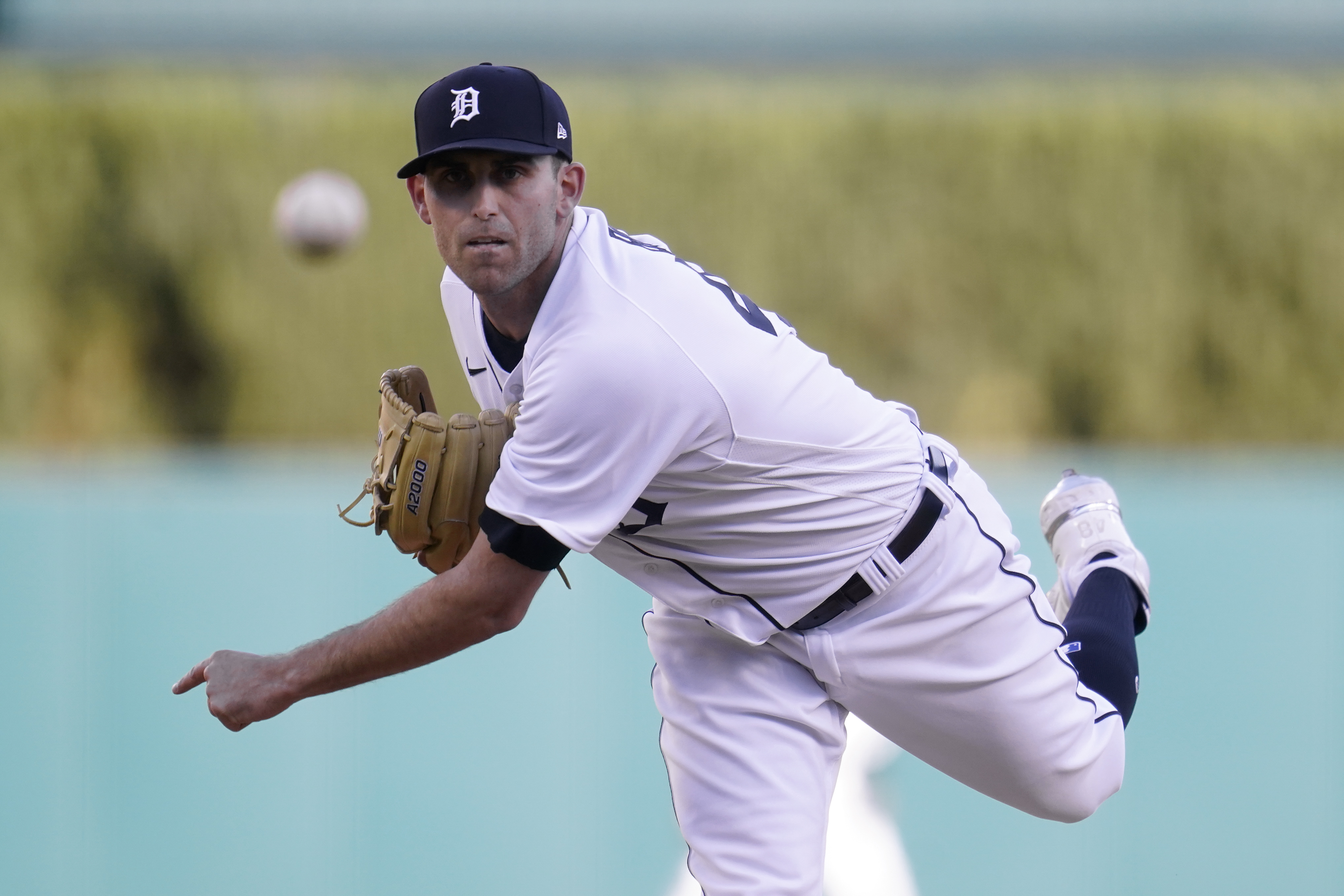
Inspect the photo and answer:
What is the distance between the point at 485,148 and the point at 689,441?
53cm

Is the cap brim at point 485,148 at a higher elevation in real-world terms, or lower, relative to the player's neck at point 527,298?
higher

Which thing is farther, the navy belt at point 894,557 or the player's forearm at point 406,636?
the navy belt at point 894,557

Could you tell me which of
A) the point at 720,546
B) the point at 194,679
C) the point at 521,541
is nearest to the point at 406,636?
the point at 521,541

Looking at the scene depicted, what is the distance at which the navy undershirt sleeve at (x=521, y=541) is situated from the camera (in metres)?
1.99

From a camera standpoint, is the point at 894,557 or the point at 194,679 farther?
the point at 894,557

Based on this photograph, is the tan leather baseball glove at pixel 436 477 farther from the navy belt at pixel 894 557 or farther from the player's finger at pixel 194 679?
the navy belt at pixel 894 557

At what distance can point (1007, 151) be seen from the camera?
301 inches

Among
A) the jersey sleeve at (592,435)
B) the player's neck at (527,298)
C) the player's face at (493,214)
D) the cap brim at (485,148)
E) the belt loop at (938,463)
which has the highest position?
the cap brim at (485,148)

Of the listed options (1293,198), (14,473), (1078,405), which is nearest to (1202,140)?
(1293,198)

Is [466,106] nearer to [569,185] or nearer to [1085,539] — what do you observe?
[569,185]

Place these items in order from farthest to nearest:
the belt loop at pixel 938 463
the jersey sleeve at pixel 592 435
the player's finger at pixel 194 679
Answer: the belt loop at pixel 938 463 < the player's finger at pixel 194 679 < the jersey sleeve at pixel 592 435

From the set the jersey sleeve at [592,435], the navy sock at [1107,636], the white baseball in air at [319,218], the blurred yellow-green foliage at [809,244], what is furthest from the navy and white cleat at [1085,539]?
the blurred yellow-green foliage at [809,244]

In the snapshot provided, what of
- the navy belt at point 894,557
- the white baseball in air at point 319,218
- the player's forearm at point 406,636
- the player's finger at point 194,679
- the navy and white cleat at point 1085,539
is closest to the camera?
the player's forearm at point 406,636

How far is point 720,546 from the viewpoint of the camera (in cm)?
227
